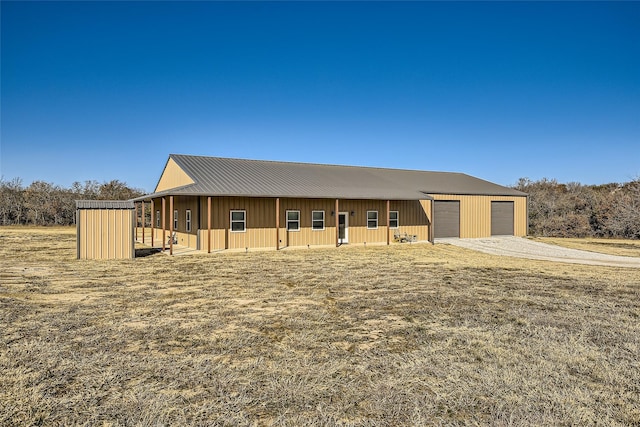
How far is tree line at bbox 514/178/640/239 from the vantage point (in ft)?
83.7

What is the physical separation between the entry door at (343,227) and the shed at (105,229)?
1011 centimetres

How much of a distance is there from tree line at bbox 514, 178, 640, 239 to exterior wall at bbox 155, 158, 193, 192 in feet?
80.5

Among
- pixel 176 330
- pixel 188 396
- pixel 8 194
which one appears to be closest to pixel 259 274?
pixel 176 330

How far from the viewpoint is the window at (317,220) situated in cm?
1961

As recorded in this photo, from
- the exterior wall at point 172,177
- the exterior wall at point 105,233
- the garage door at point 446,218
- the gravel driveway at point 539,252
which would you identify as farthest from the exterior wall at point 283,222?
the exterior wall at point 105,233

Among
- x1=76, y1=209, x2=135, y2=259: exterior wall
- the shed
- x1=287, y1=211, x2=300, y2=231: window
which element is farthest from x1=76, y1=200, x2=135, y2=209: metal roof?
x1=287, y1=211, x2=300, y2=231: window

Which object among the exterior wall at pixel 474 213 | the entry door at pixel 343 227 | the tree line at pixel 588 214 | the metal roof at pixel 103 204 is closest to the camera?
the metal roof at pixel 103 204

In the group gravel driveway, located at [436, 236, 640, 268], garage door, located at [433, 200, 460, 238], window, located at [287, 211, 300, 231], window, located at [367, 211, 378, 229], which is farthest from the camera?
garage door, located at [433, 200, 460, 238]

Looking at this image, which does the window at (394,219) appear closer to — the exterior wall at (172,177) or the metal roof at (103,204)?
the exterior wall at (172,177)

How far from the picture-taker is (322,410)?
11.2 feet

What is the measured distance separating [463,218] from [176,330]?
21.1 m

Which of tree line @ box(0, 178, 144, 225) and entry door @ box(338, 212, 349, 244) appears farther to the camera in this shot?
tree line @ box(0, 178, 144, 225)

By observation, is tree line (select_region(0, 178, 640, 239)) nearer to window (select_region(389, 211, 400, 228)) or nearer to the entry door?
window (select_region(389, 211, 400, 228))

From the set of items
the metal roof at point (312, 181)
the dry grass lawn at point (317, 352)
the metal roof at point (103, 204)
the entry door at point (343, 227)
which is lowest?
the dry grass lawn at point (317, 352)
